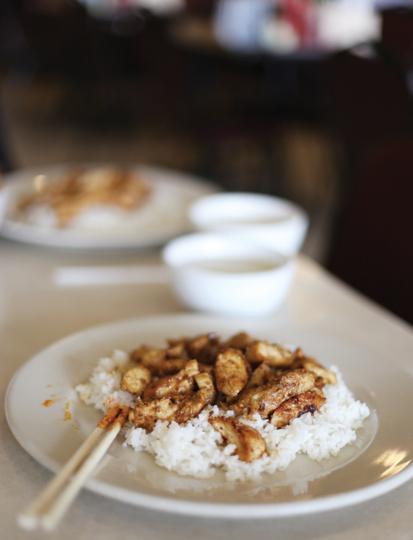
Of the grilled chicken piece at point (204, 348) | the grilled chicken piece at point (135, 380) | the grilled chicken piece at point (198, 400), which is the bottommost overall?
the grilled chicken piece at point (204, 348)

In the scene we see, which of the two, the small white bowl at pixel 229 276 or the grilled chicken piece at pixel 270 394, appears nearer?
the grilled chicken piece at pixel 270 394

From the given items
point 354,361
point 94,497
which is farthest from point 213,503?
point 354,361

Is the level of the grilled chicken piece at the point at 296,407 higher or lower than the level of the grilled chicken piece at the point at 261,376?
higher

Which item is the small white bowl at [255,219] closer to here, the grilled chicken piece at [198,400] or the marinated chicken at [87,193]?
the marinated chicken at [87,193]

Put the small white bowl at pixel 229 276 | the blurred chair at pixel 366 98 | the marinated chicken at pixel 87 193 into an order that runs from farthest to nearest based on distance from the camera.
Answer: the blurred chair at pixel 366 98
the marinated chicken at pixel 87 193
the small white bowl at pixel 229 276

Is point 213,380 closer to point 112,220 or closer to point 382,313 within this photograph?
point 382,313

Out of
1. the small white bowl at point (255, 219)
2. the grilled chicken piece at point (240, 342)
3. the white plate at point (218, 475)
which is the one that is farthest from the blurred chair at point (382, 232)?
the grilled chicken piece at point (240, 342)
